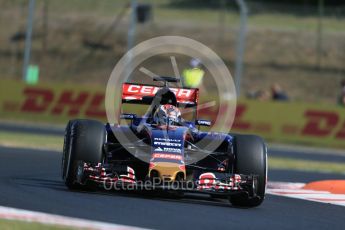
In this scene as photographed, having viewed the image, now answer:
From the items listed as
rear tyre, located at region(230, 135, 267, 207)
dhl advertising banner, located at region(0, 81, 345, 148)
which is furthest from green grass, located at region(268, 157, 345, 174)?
rear tyre, located at region(230, 135, 267, 207)

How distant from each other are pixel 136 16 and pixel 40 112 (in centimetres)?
686

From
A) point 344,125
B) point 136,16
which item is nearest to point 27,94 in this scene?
point 136,16

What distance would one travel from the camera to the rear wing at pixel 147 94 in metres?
12.3

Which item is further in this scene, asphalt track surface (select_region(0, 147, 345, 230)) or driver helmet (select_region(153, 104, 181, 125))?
driver helmet (select_region(153, 104, 181, 125))

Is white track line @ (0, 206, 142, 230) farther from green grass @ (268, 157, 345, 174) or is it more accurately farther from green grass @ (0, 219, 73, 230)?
green grass @ (268, 157, 345, 174)

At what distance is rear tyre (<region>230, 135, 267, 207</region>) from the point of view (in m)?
10.8

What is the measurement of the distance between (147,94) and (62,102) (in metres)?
16.8

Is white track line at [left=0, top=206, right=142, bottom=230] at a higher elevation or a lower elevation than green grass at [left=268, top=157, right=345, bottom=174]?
lower

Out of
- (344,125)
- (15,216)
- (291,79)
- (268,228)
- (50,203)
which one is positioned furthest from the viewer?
(291,79)

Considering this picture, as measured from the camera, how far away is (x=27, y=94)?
1133 inches

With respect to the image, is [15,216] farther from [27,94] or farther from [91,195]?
[27,94]

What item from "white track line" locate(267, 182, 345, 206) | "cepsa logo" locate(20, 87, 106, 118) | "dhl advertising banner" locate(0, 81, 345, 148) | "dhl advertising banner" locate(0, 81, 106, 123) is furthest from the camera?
"dhl advertising banner" locate(0, 81, 106, 123)

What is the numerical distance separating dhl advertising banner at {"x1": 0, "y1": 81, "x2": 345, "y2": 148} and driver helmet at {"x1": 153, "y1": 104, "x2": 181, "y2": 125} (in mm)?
15042

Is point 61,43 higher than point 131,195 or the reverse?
higher
